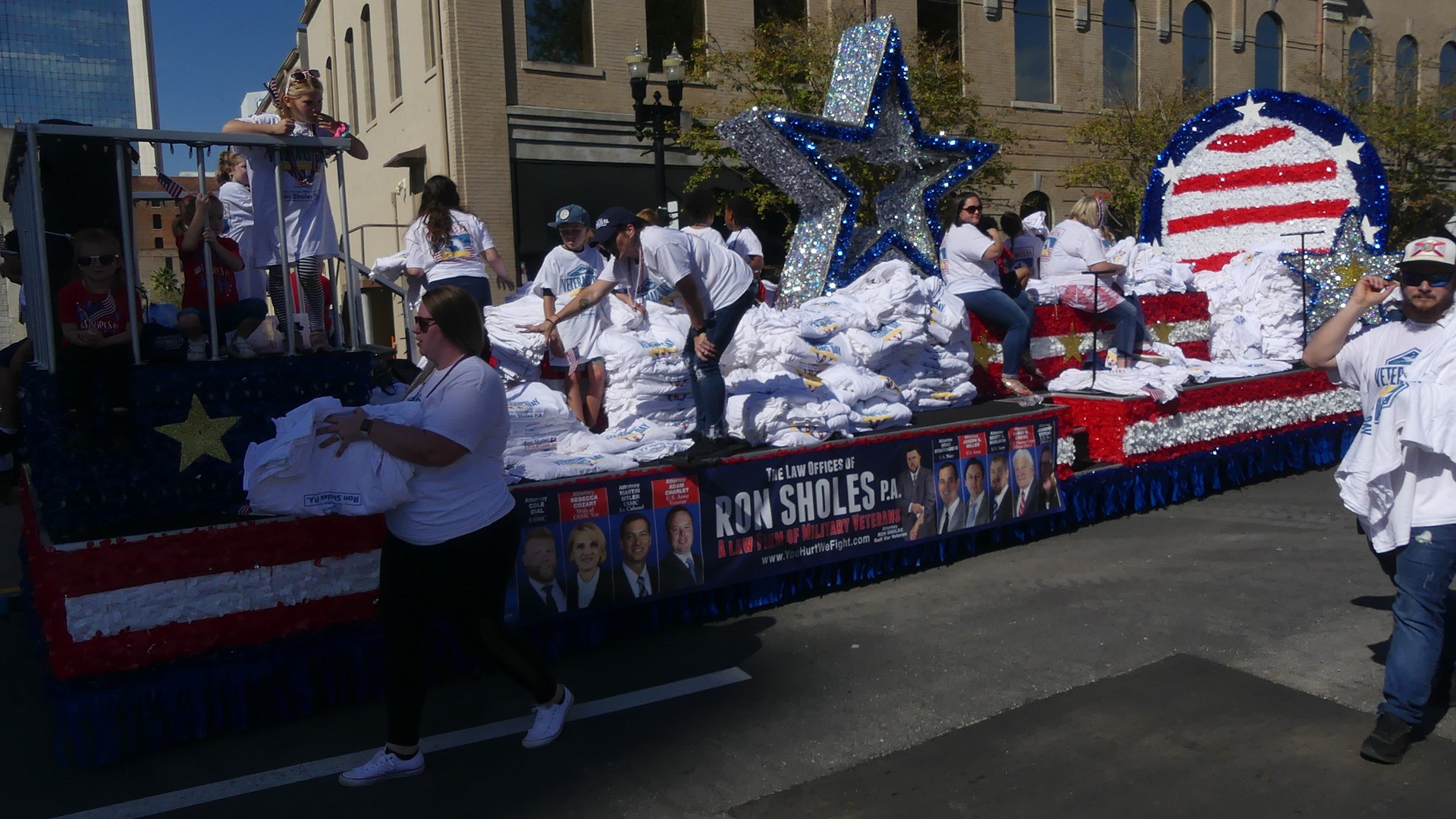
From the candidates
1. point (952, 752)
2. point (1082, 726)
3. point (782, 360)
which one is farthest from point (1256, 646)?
point (782, 360)

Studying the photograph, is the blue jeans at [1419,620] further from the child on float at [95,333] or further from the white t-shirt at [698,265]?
the child on float at [95,333]

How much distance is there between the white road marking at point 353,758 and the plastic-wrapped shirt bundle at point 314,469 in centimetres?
92

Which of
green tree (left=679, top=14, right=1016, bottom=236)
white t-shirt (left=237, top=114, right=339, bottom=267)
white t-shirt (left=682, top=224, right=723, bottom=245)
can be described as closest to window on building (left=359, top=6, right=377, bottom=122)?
green tree (left=679, top=14, right=1016, bottom=236)

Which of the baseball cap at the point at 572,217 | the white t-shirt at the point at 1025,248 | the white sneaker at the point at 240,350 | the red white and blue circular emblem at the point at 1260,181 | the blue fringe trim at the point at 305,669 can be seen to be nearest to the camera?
the blue fringe trim at the point at 305,669

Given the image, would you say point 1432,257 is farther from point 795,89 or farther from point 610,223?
point 795,89

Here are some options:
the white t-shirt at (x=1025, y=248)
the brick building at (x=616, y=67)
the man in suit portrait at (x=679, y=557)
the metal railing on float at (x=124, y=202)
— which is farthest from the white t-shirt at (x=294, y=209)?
the brick building at (x=616, y=67)

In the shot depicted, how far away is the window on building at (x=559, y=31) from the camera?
18.0m

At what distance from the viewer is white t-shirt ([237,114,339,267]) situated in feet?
16.0

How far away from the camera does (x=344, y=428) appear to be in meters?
3.59

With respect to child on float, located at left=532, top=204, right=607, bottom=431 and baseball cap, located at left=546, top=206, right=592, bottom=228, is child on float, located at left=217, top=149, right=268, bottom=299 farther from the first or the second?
baseball cap, located at left=546, top=206, right=592, bottom=228

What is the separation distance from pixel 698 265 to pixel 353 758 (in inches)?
111

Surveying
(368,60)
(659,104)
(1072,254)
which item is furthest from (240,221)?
(368,60)

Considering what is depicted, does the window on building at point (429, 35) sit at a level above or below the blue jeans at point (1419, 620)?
above

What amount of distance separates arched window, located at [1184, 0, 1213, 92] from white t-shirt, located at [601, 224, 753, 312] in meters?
23.3
